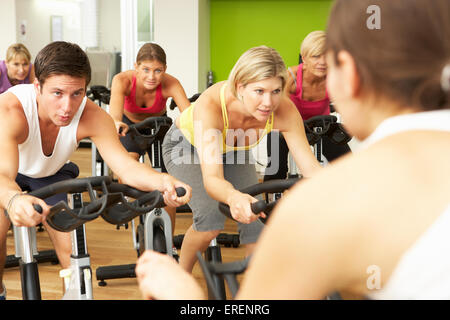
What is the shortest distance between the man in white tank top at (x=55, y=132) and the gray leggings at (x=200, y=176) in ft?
1.08

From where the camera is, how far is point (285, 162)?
3475 millimetres

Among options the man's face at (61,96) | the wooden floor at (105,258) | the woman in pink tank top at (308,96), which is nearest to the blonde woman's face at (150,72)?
the woman in pink tank top at (308,96)

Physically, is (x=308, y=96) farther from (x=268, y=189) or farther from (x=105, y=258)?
(x=268, y=189)

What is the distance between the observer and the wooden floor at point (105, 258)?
277cm

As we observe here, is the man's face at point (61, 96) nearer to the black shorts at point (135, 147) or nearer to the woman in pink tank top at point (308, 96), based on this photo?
the black shorts at point (135, 147)

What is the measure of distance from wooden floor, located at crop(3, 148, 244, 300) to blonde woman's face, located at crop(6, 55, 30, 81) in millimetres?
1498

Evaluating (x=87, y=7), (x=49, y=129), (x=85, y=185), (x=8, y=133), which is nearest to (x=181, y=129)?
(x=49, y=129)

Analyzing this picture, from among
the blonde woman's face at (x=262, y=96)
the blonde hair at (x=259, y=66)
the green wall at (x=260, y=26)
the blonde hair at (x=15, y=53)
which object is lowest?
the blonde woman's face at (x=262, y=96)

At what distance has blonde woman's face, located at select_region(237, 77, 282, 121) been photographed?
1987mm

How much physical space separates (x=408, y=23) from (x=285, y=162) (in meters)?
2.85

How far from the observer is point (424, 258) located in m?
0.63

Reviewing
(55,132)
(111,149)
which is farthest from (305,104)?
(55,132)

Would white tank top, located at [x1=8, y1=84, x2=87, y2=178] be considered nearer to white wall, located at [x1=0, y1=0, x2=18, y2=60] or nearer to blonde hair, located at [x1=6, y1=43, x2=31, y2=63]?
blonde hair, located at [x1=6, y1=43, x2=31, y2=63]

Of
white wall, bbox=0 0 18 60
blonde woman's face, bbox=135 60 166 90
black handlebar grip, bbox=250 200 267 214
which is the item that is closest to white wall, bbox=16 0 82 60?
white wall, bbox=0 0 18 60
